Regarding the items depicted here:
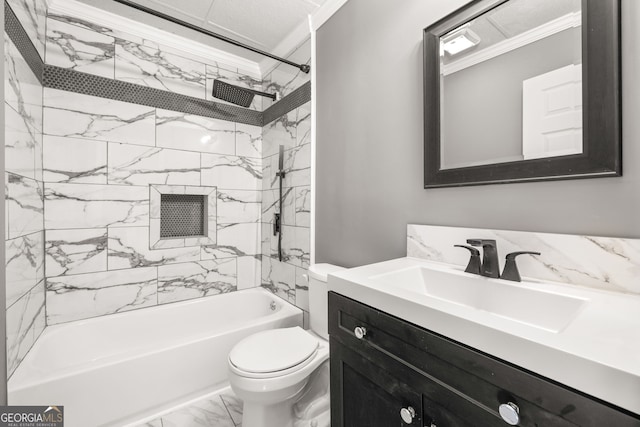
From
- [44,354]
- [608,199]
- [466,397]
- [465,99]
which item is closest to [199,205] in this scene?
[44,354]

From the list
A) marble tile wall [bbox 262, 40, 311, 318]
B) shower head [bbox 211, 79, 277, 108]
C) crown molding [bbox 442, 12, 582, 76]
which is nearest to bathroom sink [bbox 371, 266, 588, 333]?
crown molding [bbox 442, 12, 582, 76]

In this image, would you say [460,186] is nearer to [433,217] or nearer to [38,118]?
[433,217]

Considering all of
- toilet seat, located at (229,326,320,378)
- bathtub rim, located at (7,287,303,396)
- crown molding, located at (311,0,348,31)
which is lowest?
bathtub rim, located at (7,287,303,396)

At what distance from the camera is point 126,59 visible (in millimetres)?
2080

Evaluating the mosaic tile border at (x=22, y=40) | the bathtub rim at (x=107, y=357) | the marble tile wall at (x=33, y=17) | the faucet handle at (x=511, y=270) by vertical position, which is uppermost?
the marble tile wall at (x=33, y=17)

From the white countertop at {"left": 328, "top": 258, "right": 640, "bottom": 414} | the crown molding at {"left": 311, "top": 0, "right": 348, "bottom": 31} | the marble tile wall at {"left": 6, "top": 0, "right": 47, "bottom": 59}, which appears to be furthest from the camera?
the crown molding at {"left": 311, "top": 0, "right": 348, "bottom": 31}

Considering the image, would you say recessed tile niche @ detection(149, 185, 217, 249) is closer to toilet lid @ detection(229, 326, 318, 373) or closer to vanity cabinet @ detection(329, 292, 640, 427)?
toilet lid @ detection(229, 326, 318, 373)

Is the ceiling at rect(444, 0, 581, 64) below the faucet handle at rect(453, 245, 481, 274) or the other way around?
the other way around

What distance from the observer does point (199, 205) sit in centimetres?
250

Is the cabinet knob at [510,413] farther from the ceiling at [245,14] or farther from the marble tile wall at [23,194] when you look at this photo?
the ceiling at [245,14]

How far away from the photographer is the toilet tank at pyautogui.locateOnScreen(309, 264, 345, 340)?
158 cm

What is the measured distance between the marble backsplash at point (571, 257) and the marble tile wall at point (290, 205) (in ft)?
3.98

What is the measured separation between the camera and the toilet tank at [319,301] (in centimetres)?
158

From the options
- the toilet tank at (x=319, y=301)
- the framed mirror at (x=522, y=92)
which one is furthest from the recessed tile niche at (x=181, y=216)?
the framed mirror at (x=522, y=92)
